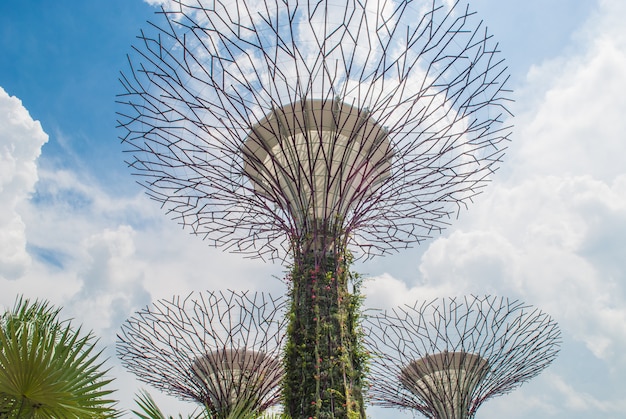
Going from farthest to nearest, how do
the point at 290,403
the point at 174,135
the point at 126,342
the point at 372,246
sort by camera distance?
the point at 126,342 < the point at 372,246 < the point at 174,135 < the point at 290,403

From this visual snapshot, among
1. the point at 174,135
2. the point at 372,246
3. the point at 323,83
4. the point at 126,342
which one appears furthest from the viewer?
the point at 126,342

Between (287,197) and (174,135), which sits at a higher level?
(174,135)

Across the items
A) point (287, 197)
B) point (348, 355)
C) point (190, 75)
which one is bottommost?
point (348, 355)

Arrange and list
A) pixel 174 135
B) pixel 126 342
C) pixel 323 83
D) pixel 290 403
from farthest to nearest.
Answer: pixel 126 342 < pixel 174 135 < pixel 323 83 < pixel 290 403

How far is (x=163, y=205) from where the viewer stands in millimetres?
10445

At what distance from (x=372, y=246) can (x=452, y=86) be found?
3.84 metres

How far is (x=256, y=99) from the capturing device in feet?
25.5

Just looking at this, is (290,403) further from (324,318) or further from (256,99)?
(256,99)

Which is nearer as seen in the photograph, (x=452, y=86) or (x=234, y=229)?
(x=452, y=86)

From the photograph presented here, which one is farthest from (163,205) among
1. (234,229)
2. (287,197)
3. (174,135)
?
(287,197)

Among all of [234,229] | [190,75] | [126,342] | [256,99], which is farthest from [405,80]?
[126,342]

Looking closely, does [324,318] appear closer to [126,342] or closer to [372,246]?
[372,246]

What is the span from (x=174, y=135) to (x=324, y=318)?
4.13m

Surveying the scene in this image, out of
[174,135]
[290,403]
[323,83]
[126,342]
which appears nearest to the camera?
[290,403]
